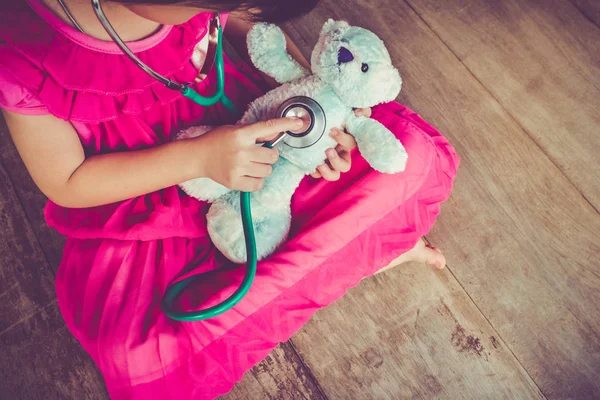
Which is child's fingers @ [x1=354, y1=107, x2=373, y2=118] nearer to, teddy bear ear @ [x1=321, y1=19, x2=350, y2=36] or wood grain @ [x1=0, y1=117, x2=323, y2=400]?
teddy bear ear @ [x1=321, y1=19, x2=350, y2=36]

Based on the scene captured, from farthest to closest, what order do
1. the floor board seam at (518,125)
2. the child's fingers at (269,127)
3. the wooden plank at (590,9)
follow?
the wooden plank at (590,9)
the floor board seam at (518,125)
the child's fingers at (269,127)

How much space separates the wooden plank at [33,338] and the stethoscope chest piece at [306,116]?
59 cm

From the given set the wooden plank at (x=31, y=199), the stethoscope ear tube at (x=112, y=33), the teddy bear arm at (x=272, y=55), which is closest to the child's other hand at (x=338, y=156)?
the teddy bear arm at (x=272, y=55)

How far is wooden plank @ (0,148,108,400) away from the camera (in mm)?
752

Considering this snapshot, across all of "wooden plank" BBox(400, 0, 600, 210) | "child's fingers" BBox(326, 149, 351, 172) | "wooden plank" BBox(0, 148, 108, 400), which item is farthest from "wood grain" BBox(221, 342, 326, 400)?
"wooden plank" BBox(400, 0, 600, 210)

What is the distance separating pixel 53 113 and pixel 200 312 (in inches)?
11.6

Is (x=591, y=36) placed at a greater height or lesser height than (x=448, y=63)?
greater

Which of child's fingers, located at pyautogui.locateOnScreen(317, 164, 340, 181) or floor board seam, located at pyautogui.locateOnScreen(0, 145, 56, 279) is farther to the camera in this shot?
floor board seam, located at pyautogui.locateOnScreen(0, 145, 56, 279)

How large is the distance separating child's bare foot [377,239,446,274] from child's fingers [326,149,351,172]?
0.25 metres

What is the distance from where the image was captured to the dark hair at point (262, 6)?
38 centimetres

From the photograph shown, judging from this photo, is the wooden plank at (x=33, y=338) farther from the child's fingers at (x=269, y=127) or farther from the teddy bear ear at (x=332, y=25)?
the teddy bear ear at (x=332, y=25)

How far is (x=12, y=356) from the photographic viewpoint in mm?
759

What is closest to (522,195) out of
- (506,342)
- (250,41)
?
(506,342)

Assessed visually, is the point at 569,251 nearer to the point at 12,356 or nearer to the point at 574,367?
the point at 574,367
